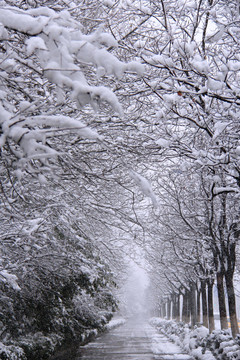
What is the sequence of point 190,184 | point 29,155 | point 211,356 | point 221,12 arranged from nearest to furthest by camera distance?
point 29,155
point 221,12
point 211,356
point 190,184

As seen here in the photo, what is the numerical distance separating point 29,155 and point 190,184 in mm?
10037

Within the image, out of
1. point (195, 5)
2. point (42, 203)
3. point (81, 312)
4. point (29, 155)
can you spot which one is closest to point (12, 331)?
point (42, 203)

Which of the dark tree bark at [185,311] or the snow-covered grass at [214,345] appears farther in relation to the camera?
the dark tree bark at [185,311]

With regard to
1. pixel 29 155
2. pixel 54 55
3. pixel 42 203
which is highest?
pixel 42 203

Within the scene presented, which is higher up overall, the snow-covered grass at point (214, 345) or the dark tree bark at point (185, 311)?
the dark tree bark at point (185, 311)

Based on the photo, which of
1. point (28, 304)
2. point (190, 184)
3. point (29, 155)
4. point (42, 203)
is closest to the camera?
point (29, 155)

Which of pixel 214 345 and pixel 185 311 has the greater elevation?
→ pixel 185 311

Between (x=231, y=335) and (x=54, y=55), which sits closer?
(x=54, y=55)

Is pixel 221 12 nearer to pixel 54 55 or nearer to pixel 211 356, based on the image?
pixel 54 55

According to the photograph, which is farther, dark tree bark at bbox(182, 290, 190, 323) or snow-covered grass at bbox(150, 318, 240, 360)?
dark tree bark at bbox(182, 290, 190, 323)

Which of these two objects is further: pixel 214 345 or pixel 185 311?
pixel 185 311

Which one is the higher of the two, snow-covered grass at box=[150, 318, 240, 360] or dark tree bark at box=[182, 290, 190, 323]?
dark tree bark at box=[182, 290, 190, 323]

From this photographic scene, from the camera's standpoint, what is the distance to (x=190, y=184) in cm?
1152

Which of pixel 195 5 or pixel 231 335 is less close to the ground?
pixel 195 5
